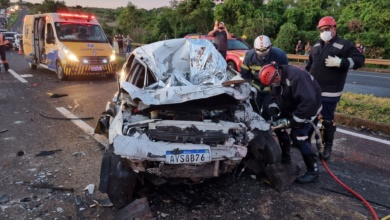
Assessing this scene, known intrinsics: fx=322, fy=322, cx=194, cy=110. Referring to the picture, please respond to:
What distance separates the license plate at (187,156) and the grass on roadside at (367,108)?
168 inches

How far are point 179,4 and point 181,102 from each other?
1260 inches

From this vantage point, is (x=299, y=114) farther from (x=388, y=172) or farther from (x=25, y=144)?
(x=25, y=144)

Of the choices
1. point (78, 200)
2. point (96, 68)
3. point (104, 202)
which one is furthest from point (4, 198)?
point (96, 68)

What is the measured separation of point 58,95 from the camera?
8555mm

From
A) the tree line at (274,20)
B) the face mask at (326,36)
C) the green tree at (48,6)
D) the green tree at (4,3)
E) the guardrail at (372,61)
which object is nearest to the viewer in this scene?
the face mask at (326,36)

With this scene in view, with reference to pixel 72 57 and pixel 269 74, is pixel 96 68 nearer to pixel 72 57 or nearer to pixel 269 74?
pixel 72 57

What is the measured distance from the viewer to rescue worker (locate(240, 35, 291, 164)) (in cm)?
426

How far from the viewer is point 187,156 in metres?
2.94

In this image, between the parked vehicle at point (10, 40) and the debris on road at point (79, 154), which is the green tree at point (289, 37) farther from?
the debris on road at point (79, 154)

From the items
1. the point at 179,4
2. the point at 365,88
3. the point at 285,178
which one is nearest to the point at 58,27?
the point at 285,178

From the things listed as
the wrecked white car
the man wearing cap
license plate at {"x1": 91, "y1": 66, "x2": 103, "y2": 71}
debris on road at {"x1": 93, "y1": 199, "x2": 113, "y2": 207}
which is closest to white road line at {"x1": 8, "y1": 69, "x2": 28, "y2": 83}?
license plate at {"x1": 91, "y1": 66, "x2": 103, "y2": 71}

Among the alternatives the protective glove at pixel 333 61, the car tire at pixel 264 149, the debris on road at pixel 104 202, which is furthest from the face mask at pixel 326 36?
the debris on road at pixel 104 202

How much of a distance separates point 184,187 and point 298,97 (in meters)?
1.64

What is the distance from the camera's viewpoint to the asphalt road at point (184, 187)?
3.17m
